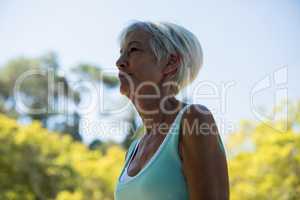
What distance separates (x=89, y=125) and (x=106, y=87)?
0.91 metres

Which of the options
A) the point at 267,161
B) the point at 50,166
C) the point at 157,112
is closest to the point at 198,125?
the point at 157,112

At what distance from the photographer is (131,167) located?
0.71 metres

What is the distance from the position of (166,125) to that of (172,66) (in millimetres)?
86

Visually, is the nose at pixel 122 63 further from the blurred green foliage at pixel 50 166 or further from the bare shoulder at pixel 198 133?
the blurred green foliage at pixel 50 166

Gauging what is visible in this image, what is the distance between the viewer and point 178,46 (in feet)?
2.32

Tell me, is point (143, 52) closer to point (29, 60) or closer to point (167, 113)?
point (167, 113)

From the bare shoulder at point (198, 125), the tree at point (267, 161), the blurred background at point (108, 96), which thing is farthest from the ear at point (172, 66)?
the tree at point (267, 161)

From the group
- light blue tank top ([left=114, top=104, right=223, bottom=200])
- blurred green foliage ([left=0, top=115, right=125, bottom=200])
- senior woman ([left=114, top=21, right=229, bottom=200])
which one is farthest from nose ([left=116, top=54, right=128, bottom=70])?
blurred green foliage ([left=0, top=115, right=125, bottom=200])

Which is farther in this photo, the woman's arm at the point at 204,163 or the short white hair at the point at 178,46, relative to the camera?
the short white hair at the point at 178,46

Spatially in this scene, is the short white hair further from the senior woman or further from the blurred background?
the blurred background

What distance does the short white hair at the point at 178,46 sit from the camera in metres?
0.70

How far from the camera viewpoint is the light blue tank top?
0.61 m

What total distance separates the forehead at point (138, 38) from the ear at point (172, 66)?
1.6 inches

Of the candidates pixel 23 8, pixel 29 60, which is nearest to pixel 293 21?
pixel 23 8
